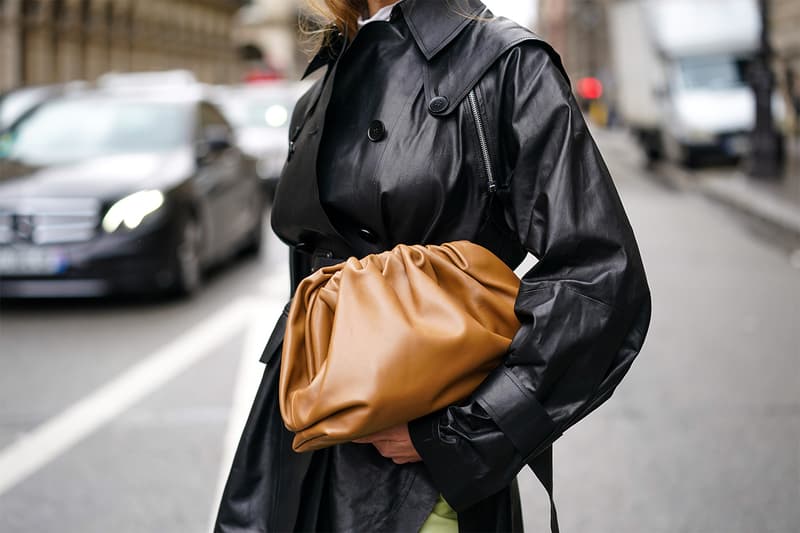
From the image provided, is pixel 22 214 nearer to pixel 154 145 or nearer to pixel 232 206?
pixel 154 145

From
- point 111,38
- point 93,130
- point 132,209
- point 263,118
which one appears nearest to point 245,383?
point 132,209

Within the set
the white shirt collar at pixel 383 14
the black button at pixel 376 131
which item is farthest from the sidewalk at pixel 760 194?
the black button at pixel 376 131

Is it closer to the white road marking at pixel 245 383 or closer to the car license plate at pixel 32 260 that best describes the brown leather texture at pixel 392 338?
the white road marking at pixel 245 383

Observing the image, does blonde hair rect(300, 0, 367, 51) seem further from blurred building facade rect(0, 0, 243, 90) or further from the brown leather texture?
blurred building facade rect(0, 0, 243, 90)

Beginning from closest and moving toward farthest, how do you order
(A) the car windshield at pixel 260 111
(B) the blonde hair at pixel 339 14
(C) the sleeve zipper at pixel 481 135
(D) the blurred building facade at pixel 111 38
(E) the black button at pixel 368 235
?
(C) the sleeve zipper at pixel 481 135
(E) the black button at pixel 368 235
(B) the blonde hair at pixel 339 14
(A) the car windshield at pixel 260 111
(D) the blurred building facade at pixel 111 38

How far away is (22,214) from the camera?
8406 millimetres

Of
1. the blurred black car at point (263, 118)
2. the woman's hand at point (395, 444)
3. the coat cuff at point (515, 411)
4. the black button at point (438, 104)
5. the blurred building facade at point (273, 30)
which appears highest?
the black button at point (438, 104)

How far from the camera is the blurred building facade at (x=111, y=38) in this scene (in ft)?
111

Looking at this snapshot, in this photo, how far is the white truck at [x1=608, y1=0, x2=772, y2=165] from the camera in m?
21.5

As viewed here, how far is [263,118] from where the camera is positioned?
18.3m

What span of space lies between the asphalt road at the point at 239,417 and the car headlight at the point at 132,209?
0.66m

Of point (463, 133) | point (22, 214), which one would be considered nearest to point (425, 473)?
point (463, 133)

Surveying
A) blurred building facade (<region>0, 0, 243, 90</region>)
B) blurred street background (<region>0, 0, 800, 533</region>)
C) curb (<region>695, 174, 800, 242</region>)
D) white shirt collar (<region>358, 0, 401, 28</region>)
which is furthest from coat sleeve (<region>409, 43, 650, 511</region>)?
blurred building facade (<region>0, 0, 243, 90</region>)

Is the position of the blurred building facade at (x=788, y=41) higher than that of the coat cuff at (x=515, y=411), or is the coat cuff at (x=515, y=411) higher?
the coat cuff at (x=515, y=411)
